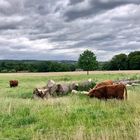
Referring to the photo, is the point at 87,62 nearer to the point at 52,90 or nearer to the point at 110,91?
the point at 52,90

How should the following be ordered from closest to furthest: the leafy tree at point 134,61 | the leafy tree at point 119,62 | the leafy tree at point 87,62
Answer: the leafy tree at point 87,62 < the leafy tree at point 134,61 < the leafy tree at point 119,62

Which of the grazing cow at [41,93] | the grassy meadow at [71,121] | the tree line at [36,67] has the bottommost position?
the grassy meadow at [71,121]

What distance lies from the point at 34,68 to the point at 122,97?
11513cm

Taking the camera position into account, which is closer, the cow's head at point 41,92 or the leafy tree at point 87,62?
the cow's head at point 41,92

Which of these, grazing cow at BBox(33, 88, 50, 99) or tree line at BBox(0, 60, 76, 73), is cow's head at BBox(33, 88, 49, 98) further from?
tree line at BBox(0, 60, 76, 73)

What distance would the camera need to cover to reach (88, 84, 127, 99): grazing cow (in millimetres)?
17250

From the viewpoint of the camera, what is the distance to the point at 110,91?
57.5 ft

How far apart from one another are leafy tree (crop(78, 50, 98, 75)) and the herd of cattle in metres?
82.0

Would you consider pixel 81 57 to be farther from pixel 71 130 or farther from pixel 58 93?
pixel 71 130

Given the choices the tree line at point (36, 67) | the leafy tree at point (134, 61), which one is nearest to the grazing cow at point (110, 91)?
the leafy tree at point (134, 61)

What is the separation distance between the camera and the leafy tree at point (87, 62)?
349 ft

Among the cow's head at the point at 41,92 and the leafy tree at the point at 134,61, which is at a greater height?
the leafy tree at the point at 134,61

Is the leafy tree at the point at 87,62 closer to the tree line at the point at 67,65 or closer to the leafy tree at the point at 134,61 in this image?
the tree line at the point at 67,65

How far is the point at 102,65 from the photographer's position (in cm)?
14288
